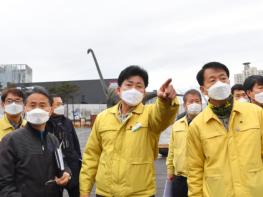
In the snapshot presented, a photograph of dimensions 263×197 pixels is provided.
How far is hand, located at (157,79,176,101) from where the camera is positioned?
3.07 meters

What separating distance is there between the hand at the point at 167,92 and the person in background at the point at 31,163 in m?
1.18

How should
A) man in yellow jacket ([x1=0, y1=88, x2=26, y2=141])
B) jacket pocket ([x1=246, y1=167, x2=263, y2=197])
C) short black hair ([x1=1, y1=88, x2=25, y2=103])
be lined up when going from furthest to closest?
short black hair ([x1=1, y1=88, x2=25, y2=103]), man in yellow jacket ([x1=0, y1=88, x2=26, y2=141]), jacket pocket ([x1=246, y1=167, x2=263, y2=197])

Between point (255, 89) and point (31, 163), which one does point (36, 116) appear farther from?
point (255, 89)

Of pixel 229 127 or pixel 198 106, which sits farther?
pixel 198 106

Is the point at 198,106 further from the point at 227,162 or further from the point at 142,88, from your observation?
the point at 227,162

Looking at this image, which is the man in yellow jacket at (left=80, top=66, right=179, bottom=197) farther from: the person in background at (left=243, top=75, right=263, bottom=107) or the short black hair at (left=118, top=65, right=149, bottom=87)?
the person in background at (left=243, top=75, right=263, bottom=107)

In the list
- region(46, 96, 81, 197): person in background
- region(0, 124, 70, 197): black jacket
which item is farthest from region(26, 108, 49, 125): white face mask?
region(46, 96, 81, 197): person in background

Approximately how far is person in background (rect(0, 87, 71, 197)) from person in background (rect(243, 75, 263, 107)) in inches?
95.0

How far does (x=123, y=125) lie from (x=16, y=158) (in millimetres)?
986

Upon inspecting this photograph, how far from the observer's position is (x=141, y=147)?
3506mm

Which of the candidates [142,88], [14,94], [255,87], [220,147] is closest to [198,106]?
[255,87]

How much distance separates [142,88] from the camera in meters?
3.64

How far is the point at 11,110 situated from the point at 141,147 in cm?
183

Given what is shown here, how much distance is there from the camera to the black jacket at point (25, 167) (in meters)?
3.23
